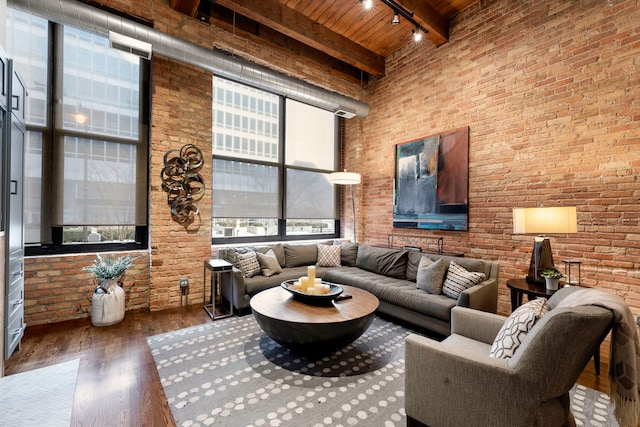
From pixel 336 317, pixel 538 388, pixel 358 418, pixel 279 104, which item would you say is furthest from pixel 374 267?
pixel 279 104

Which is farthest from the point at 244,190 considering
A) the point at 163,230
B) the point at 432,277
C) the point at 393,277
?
the point at 432,277

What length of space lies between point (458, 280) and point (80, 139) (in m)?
4.93

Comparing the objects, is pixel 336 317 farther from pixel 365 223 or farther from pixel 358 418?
pixel 365 223

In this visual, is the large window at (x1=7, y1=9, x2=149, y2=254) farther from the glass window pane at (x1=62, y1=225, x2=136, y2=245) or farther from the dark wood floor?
the dark wood floor

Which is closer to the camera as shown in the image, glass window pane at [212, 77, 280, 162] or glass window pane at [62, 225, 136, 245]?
glass window pane at [62, 225, 136, 245]

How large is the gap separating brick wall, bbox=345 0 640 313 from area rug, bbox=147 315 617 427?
1.72m

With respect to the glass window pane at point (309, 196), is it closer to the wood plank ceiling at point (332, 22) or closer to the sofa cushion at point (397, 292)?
the sofa cushion at point (397, 292)

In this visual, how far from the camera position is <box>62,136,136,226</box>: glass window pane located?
3566mm

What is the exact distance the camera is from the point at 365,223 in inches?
233

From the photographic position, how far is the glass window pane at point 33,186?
3311mm

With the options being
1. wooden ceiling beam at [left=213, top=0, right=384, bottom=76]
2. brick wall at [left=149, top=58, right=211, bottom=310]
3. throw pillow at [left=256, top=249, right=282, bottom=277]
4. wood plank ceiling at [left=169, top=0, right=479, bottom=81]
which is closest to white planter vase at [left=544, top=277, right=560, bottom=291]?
throw pillow at [left=256, top=249, right=282, bottom=277]

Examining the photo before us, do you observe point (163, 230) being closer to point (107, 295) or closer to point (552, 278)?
point (107, 295)

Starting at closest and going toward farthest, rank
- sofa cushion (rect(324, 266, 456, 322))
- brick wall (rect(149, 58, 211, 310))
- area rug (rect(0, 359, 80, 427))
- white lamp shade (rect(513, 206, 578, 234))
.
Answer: area rug (rect(0, 359, 80, 427)) → white lamp shade (rect(513, 206, 578, 234)) → sofa cushion (rect(324, 266, 456, 322)) → brick wall (rect(149, 58, 211, 310))

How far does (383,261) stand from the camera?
4.30 metres
